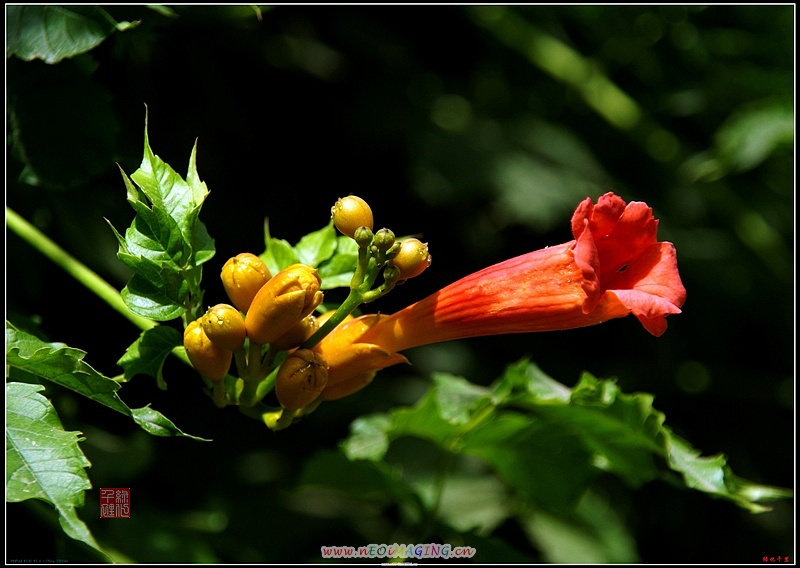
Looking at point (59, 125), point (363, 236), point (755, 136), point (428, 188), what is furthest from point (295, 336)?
point (755, 136)

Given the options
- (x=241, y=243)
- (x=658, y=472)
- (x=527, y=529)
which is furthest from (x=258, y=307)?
(x=527, y=529)

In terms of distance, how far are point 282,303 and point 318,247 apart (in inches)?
19.1

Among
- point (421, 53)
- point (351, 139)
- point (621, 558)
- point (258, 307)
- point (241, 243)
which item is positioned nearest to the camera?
point (258, 307)

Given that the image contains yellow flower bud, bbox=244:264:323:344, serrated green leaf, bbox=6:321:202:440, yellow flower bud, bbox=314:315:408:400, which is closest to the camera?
serrated green leaf, bbox=6:321:202:440

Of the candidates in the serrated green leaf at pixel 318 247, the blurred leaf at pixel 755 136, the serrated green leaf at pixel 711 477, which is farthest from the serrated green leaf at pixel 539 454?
the blurred leaf at pixel 755 136

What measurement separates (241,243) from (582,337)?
2.40m

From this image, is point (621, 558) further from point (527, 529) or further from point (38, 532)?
point (38, 532)

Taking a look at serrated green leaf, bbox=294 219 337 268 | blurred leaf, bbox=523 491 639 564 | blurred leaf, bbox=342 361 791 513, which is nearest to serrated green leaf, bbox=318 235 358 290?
serrated green leaf, bbox=294 219 337 268

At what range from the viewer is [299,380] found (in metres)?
1.95

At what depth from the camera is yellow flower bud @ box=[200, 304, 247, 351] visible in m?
1.91

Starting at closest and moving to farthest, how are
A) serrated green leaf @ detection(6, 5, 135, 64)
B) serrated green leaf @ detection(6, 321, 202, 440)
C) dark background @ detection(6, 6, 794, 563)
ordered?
serrated green leaf @ detection(6, 321, 202, 440) → serrated green leaf @ detection(6, 5, 135, 64) → dark background @ detection(6, 6, 794, 563)

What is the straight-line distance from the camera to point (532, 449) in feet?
9.47

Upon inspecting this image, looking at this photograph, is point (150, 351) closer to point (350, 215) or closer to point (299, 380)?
point (299, 380)

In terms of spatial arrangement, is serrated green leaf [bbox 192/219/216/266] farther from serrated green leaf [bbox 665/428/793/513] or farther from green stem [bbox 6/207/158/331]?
serrated green leaf [bbox 665/428/793/513]
